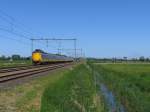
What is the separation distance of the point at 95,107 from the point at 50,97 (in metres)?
2.63

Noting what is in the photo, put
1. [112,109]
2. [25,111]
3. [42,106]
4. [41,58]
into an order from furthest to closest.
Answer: [41,58] → [112,109] → [42,106] → [25,111]

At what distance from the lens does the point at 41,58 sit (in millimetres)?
77250

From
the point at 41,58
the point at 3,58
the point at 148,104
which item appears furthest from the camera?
the point at 3,58

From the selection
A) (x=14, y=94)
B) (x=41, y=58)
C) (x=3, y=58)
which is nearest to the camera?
(x=14, y=94)

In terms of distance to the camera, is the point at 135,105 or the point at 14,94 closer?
the point at 14,94

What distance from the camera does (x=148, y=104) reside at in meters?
23.2

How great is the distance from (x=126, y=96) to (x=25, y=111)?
581 inches

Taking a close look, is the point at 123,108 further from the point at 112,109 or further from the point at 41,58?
the point at 41,58

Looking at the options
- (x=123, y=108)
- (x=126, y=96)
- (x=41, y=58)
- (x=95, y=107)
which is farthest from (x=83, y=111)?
(x=41, y=58)

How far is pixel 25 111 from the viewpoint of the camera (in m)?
14.8

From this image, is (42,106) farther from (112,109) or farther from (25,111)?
(112,109)

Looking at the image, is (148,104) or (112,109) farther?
(148,104)

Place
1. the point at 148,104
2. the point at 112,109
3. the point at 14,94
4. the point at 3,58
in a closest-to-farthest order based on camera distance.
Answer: the point at 14,94
the point at 112,109
the point at 148,104
the point at 3,58

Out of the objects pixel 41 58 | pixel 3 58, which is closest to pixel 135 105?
pixel 41 58
